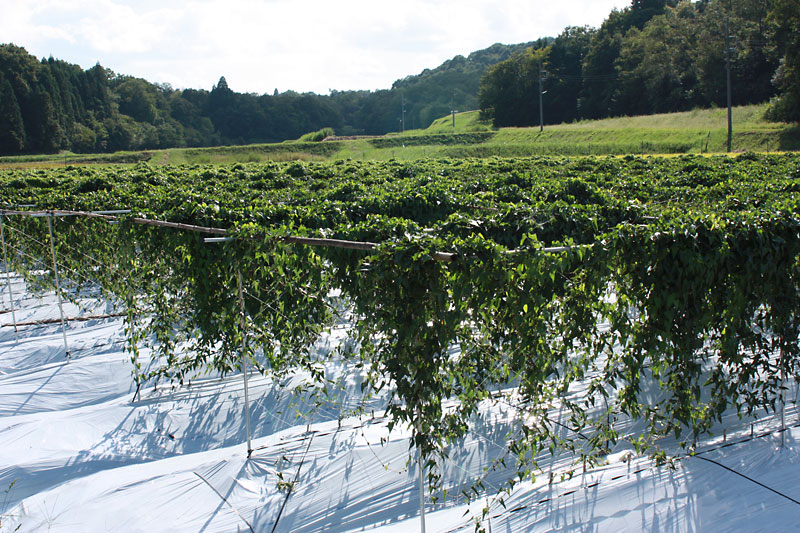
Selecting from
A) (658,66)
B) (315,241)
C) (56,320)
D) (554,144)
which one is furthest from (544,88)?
(315,241)

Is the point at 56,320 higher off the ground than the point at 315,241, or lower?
lower

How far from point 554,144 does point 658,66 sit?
1868 cm

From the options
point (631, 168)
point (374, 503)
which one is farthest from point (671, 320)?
point (631, 168)

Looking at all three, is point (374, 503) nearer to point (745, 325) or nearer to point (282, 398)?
point (282, 398)

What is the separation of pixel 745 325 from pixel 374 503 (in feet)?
10.3

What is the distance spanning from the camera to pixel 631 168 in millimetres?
19750

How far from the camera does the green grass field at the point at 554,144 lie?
40344mm

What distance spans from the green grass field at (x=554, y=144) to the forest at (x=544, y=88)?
12.2 feet

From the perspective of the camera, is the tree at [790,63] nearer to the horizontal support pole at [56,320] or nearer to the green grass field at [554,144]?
the green grass field at [554,144]

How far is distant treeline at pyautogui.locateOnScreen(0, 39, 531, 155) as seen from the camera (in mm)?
64125

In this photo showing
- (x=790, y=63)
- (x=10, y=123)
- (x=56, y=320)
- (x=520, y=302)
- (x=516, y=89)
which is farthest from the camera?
(x=516, y=89)

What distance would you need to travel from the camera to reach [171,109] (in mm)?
94250

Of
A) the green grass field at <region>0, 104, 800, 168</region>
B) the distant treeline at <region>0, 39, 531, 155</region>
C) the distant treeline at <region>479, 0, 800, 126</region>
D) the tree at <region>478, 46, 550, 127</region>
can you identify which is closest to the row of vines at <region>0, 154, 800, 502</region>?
the green grass field at <region>0, 104, 800, 168</region>

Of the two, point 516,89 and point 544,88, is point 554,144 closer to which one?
point 516,89
